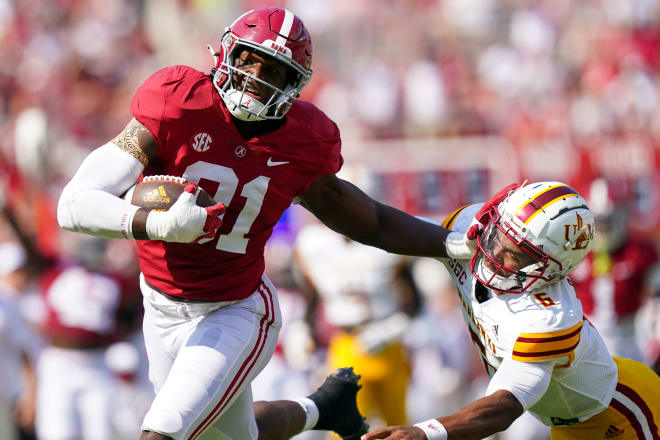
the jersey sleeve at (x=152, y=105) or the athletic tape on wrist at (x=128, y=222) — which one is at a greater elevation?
the jersey sleeve at (x=152, y=105)

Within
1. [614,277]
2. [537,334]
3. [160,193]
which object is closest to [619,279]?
[614,277]

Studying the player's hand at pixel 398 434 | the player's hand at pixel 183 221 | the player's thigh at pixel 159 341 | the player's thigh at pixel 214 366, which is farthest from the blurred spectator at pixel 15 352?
the player's hand at pixel 398 434

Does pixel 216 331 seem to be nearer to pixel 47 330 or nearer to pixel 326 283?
pixel 326 283

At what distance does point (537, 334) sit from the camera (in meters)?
3.86

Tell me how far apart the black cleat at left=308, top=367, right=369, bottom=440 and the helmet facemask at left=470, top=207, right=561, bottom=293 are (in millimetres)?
1066

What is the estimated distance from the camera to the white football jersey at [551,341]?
12.7 ft

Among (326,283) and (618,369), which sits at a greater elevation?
(618,369)

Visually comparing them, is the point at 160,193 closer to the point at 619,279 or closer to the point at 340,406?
the point at 340,406

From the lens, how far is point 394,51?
12414mm

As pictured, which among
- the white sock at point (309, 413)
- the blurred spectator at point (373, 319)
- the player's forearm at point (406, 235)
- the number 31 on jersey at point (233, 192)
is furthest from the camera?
the blurred spectator at point (373, 319)

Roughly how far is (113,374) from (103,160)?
14.5 feet

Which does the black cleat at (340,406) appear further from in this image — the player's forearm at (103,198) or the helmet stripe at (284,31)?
the helmet stripe at (284,31)

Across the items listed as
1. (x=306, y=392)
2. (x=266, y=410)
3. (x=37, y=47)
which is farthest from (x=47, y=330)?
(x=37, y=47)

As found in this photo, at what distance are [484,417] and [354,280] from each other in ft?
10.8
